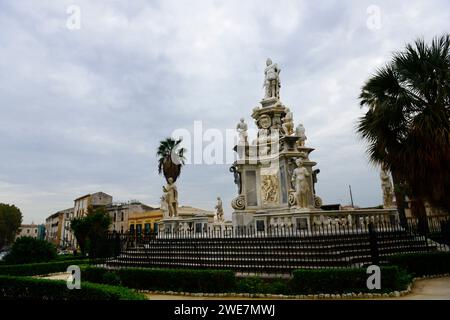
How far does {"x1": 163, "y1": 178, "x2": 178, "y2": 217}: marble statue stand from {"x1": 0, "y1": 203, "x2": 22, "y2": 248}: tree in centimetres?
5193

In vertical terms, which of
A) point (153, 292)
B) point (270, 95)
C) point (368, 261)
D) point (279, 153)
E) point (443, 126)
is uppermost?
point (270, 95)

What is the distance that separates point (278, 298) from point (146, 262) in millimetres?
7117

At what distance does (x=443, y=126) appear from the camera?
9.48 metres

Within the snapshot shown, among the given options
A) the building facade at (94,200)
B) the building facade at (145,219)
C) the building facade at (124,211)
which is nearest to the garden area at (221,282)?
the building facade at (145,219)

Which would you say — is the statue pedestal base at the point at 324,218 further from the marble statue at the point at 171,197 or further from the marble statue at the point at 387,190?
the marble statue at the point at 171,197

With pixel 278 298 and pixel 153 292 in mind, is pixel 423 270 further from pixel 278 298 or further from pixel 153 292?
pixel 153 292

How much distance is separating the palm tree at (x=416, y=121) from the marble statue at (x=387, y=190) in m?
5.01

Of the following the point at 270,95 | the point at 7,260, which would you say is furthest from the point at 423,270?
the point at 7,260

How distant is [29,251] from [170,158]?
50.5 feet

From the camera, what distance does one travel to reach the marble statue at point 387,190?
15.5 meters

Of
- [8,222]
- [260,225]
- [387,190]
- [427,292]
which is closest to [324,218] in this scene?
[260,225]

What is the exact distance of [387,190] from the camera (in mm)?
15695

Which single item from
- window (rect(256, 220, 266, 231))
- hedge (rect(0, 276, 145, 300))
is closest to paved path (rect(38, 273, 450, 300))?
hedge (rect(0, 276, 145, 300))

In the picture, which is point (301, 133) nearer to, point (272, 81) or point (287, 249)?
point (272, 81)
